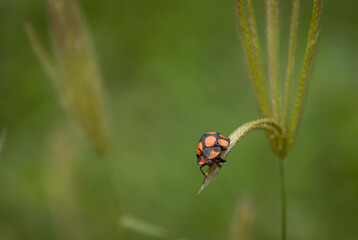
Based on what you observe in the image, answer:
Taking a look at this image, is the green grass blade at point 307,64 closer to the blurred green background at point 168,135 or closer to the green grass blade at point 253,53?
the green grass blade at point 253,53

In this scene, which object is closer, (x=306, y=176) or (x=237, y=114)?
(x=306, y=176)

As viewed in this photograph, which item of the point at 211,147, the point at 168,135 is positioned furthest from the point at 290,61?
the point at 168,135

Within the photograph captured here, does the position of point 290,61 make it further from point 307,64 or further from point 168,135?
point 168,135

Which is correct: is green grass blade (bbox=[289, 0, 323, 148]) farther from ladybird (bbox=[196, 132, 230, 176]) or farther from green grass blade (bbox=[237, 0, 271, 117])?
ladybird (bbox=[196, 132, 230, 176])

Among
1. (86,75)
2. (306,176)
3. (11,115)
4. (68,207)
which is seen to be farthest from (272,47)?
(11,115)

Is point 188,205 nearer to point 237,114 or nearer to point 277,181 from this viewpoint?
point 277,181

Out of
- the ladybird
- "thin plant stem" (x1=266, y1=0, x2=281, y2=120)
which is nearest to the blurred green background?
the ladybird

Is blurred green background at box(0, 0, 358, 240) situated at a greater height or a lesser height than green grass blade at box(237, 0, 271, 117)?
greater
